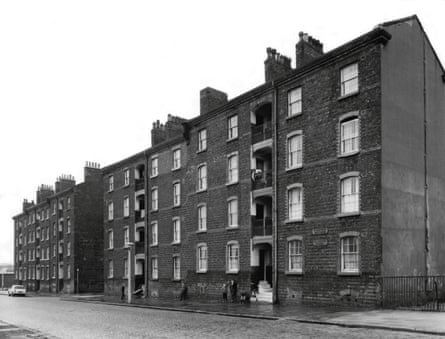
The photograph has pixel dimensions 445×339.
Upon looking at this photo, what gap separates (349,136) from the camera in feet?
84.4

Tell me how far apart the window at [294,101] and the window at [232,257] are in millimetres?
9389

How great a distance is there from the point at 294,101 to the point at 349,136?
478 cm

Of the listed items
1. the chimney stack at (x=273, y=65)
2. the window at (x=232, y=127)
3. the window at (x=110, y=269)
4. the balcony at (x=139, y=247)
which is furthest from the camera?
the window at (x=110, y=269)

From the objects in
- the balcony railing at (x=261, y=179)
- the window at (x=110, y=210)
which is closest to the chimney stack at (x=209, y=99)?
the balcony railing at (x=261, y=179)

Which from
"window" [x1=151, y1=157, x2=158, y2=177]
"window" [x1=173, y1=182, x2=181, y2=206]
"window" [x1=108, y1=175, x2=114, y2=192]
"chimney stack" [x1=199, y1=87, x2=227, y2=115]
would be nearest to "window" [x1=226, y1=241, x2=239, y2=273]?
"window" [x1=173, y1=182, x2=181, y2=206]

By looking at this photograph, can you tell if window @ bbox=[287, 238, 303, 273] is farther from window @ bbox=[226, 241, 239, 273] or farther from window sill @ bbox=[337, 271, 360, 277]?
window @ bbox=[226, 241, 239, 273]

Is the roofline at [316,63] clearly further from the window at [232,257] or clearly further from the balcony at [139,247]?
the balcony at [139,247]

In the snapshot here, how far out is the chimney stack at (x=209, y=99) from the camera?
3756 cm

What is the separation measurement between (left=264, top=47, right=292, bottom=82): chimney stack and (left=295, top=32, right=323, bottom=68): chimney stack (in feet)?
7.05

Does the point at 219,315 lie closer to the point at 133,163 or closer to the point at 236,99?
the point at 236,99

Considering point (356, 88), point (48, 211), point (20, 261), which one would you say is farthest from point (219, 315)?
point (20, 261)

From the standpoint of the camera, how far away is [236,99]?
110ft

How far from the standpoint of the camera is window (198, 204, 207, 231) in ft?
119

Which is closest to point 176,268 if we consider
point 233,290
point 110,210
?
point 233,290
